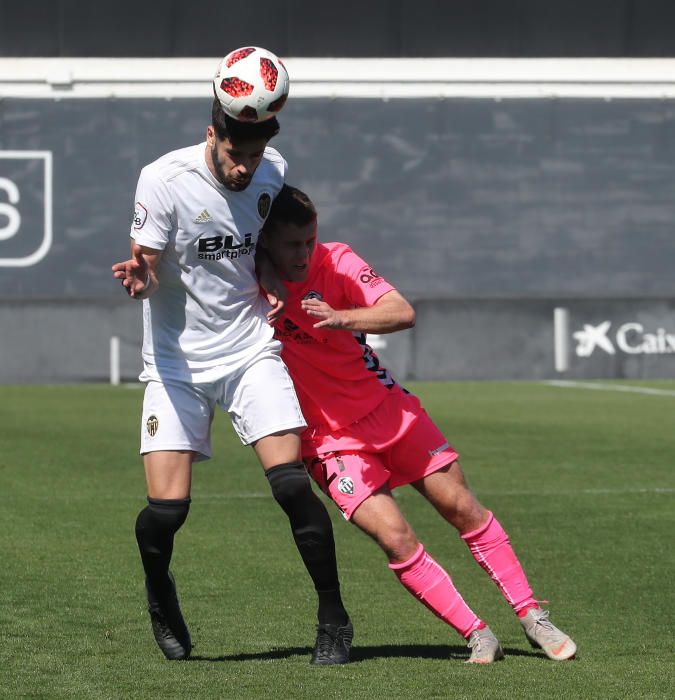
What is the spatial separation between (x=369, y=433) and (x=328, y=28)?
69.4 feet

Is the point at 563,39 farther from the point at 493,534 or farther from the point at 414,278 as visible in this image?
the point at 493,534

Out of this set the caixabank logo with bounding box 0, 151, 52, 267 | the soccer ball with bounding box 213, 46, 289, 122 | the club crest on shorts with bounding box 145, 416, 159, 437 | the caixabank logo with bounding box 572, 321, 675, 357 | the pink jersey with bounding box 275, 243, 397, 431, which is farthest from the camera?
the caixabank logo with bounding box 0, 151, 52, 267

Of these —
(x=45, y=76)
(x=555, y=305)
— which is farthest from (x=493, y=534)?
(x=45, y=76)

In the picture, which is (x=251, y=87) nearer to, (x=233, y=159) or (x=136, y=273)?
(x=233, y=159)

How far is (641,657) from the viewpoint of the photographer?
18.7ft

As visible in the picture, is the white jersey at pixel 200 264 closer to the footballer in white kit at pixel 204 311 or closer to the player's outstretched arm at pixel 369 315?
the footballer in white kit at pixel 204 311

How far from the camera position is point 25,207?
2481cm

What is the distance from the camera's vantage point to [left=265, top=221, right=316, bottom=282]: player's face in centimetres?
585

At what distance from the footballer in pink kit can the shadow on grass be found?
13 cm

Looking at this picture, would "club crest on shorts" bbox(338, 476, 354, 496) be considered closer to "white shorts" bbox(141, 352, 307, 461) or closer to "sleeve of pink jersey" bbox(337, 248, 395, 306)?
"white shorts" bbox(141, 352, 307, 461)

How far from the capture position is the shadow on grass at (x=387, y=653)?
5.73 m

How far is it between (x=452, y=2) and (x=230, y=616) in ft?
69.6

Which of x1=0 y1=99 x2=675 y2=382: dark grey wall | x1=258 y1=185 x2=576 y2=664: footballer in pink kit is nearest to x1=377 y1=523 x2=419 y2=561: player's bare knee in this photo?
x1=258 y1=185 x2=576 y2=664: footballer in pink kit

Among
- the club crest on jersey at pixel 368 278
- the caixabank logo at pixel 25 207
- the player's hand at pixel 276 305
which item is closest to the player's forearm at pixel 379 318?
the club crest on jersey at pixel 368 278
